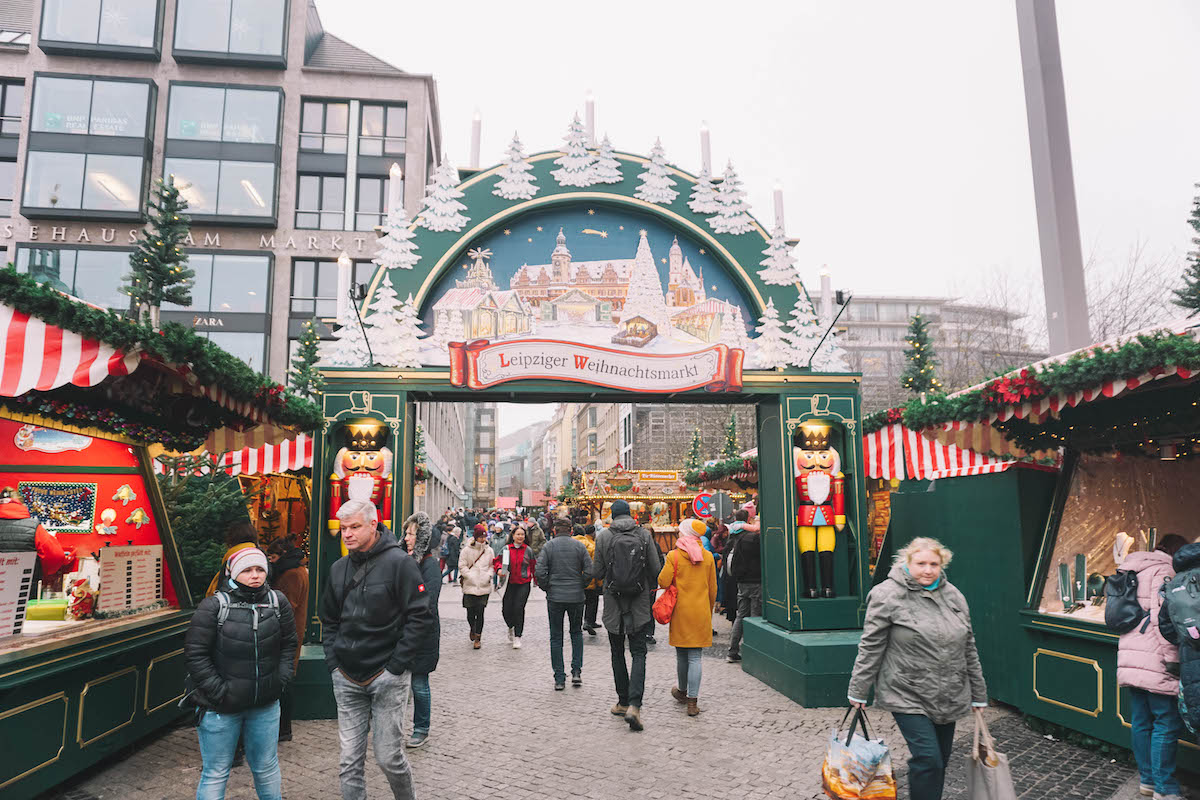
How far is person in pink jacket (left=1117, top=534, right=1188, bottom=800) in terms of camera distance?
4664 mm

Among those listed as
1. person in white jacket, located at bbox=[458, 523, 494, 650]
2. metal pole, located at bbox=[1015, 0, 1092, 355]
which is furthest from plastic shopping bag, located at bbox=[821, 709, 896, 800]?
person in white jacket, located at bbox=[458, 523, 494, 650]

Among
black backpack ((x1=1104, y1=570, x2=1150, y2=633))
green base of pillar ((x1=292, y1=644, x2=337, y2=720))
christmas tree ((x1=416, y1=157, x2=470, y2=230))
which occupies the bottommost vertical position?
green base of pillar ((x1=292, y1=644, x2=337, y2=720))

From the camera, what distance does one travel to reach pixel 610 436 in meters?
66.2

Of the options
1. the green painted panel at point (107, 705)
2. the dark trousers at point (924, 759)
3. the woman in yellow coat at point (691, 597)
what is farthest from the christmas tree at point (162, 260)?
the dark trousers at point (924, 759)

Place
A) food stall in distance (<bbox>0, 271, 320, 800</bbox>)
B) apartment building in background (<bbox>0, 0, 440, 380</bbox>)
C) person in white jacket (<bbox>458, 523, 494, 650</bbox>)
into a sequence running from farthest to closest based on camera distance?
apartment building in background (<bbox>0, 0, 440, 380</bbox>), person in white jacket (<bbox>458, 523, 494, 650</bbox>), food stall in distance (<bbox>0, 271, 320, 800</bbox>)

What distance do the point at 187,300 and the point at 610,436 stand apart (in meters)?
51.6

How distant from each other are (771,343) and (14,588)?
7252 mm

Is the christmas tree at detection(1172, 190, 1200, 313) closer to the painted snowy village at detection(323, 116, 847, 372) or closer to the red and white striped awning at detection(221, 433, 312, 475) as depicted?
the painted snowy village at detection(323, 116, 847, 372)

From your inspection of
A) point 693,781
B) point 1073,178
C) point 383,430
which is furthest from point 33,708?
point 1073,178

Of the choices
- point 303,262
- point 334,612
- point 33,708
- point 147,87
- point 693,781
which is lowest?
point 693,781

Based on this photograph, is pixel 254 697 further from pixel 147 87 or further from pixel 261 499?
pixel 147 87

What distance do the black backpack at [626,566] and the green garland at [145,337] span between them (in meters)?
3.38

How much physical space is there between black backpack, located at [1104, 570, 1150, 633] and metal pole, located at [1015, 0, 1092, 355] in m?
1.99

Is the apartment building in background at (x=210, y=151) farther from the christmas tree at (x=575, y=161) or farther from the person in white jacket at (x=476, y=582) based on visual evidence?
the christmas tree at (x=575, y=161)
